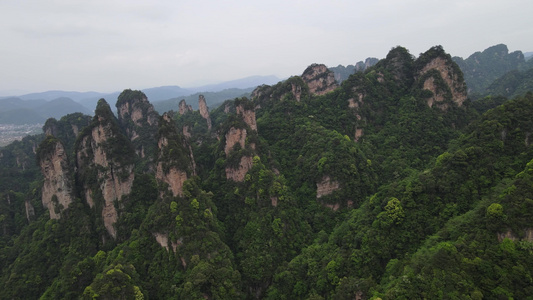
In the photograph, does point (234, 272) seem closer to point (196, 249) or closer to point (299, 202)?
point (196, 249)

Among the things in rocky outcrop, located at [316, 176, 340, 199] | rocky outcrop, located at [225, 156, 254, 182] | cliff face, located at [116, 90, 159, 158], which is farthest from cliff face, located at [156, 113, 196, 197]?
cliff face, located at [116, 90, 159, 158]

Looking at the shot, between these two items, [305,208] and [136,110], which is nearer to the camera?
[305,208]

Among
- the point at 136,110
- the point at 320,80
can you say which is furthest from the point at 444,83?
the point at 136,110

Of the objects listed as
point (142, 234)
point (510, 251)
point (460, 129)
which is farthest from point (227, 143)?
point (460, 129)

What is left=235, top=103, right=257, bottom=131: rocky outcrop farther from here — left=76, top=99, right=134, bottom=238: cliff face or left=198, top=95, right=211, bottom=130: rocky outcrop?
left=198, top=95, right=211, bottom=130: rocky outcrop

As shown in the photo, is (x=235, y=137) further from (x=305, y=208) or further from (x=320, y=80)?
(x=320, y=80)

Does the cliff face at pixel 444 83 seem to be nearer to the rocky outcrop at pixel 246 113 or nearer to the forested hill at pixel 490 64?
the rocky outcrop at pixel 246 113
